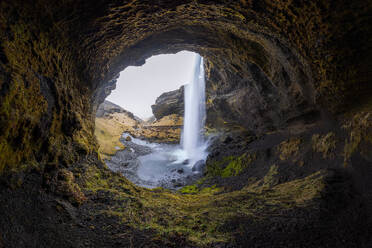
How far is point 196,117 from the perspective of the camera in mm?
23703

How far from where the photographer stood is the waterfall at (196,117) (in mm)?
20562

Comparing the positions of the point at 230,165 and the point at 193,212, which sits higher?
the point at 230,165

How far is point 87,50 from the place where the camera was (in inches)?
140

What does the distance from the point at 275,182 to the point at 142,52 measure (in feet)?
21.9

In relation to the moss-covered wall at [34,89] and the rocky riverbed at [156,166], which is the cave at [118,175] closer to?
the moss-covered wall at [34,89]

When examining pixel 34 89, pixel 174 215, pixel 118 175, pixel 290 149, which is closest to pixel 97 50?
pixel 34 89

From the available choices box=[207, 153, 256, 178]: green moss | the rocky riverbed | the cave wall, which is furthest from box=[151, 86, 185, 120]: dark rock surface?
the cave wall

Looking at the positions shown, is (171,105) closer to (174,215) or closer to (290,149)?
(290,149)

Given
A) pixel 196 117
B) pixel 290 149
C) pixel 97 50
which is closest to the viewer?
pixel 97 50

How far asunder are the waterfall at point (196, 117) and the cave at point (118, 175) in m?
Result: 15.4

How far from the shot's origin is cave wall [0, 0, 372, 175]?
1.93 meters

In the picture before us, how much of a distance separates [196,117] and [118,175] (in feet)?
64.7

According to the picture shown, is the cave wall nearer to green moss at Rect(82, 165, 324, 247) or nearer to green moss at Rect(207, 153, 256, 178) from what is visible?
green moss at Rect(82, 165, 324, 247)

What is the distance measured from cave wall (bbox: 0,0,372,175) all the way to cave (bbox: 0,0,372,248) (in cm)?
2
